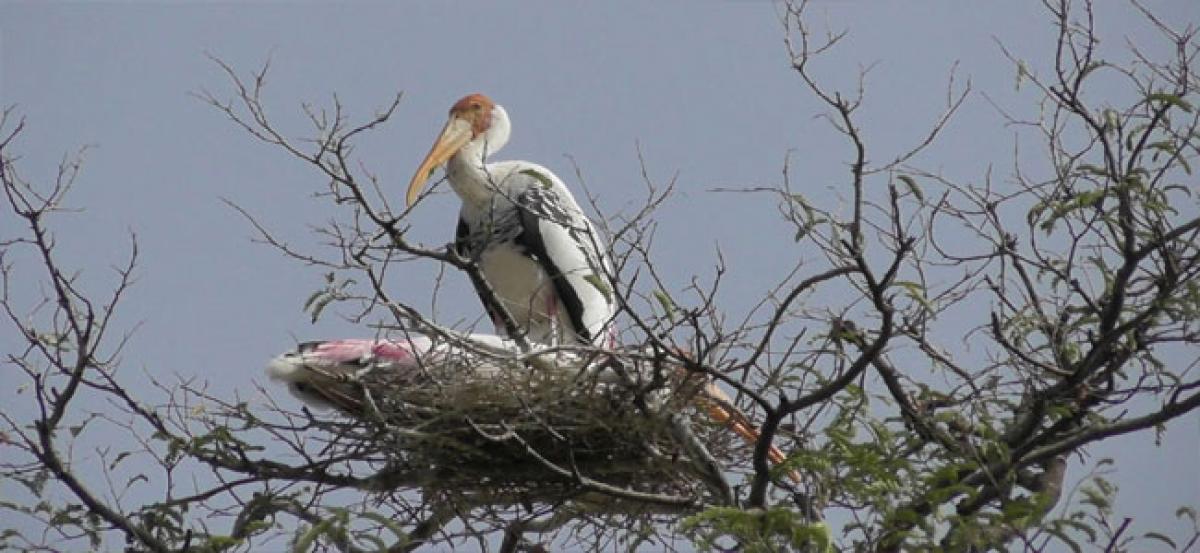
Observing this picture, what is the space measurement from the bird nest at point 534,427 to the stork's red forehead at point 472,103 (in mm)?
1921

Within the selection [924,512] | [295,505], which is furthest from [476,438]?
[924,512]

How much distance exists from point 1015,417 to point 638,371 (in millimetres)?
1095

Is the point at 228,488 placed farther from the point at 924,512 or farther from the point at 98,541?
the point at 924,512

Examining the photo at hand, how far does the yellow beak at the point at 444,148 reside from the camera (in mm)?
7277

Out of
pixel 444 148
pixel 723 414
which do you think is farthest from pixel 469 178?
pixel 723 414

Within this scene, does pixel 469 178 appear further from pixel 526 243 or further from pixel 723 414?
pixel 723 414

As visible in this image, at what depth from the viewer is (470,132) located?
7.63m

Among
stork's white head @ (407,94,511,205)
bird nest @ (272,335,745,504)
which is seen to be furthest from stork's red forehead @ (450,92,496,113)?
bird nest @ (272,335,745,504)

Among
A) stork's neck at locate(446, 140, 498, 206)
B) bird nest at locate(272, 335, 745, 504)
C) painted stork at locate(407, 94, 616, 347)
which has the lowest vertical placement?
bird nest at locate(272, 335, 745, 504)

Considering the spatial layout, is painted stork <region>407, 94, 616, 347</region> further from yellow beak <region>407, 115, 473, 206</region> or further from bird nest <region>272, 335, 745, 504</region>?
bird nest <region>272, 335, 745, 504</region>

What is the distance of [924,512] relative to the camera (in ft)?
15.9

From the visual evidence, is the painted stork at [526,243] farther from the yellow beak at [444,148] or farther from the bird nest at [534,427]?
the bird nest at [534,427]

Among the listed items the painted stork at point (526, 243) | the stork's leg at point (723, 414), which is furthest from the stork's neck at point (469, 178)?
the stork's leg at point (723, 414)

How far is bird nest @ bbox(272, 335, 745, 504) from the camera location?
555 centimetres
